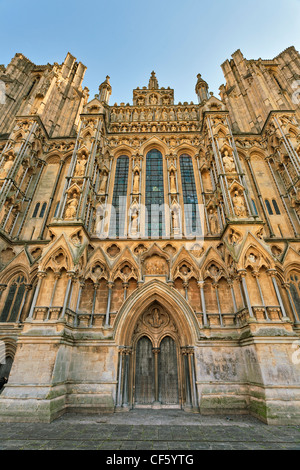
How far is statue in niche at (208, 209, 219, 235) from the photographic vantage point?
39.4 feet

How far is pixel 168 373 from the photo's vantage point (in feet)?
30.8

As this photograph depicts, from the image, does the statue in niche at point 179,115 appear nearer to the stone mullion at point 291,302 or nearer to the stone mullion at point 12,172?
the stone mullion at point 12,172

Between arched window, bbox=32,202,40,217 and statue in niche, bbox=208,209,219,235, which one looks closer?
statue in niche, bbox=208,209,219,235

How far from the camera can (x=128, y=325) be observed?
9.53m

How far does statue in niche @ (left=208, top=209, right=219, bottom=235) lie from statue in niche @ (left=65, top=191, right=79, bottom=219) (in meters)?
7.20

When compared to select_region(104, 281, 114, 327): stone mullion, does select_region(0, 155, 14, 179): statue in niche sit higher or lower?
higher

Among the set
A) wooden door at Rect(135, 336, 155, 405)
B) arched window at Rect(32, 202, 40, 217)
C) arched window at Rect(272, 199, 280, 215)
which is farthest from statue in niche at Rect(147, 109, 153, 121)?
wooden door at Rect(135, 336, 155, 405)

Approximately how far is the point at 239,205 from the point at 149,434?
9.49 m

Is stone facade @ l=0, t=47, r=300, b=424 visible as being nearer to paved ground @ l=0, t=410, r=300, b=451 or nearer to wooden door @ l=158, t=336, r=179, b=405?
wooden door @ l=158, t=336, r=179, b=405

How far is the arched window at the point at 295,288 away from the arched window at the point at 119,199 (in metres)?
8.97

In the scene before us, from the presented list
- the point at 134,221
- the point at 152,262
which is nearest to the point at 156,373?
the point at 152,262

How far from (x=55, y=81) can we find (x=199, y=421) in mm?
24427

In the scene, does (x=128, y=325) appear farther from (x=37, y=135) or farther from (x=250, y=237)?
(x=37, y=135)

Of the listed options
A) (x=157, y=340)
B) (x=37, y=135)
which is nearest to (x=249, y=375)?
(x=157, y=340)
